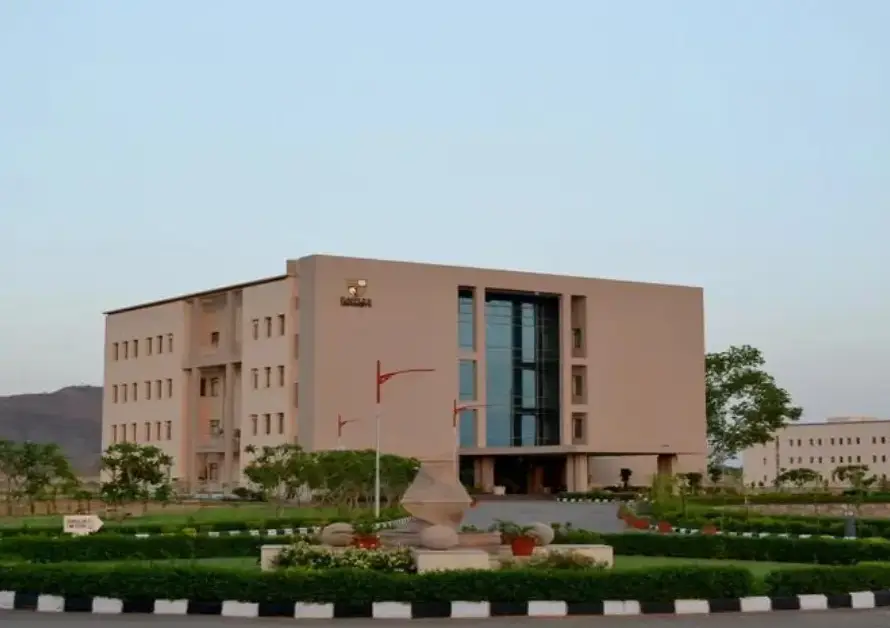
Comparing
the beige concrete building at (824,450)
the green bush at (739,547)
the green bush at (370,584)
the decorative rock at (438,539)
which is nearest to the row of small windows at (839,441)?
the beige concrete building at (824,450)

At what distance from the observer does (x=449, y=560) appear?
58.0ft

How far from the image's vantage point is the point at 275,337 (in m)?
66.1

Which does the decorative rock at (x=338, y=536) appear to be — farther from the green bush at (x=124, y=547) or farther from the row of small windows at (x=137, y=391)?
the row of small windows at (x=137, y=391)

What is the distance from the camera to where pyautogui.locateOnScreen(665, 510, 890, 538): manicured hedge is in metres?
31.3

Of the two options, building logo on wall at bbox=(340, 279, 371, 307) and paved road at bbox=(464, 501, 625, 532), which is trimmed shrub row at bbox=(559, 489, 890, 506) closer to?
paved road at bbox=(464, 501, 625, 532)

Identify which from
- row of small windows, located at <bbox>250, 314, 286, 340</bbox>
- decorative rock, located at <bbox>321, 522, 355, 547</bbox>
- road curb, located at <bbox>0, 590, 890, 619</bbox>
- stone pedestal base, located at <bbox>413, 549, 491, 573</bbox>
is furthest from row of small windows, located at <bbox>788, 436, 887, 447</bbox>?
road curb, located at <bbox>0, 590, 890, 619</bbox>

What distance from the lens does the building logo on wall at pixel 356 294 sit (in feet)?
209

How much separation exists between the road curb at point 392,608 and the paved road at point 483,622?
0.79 ft

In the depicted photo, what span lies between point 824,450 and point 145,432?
6854 centimetres

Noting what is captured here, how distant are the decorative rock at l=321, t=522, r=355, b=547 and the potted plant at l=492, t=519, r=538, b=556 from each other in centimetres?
242

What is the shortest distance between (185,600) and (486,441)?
179 feet

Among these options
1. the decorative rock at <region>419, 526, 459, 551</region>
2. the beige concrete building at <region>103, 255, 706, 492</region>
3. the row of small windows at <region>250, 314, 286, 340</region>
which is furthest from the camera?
the row of small windows at <region>250, 314, 286, 340</region>

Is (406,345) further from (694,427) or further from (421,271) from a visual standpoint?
(694,427)

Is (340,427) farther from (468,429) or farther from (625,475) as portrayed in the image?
(625,475)
